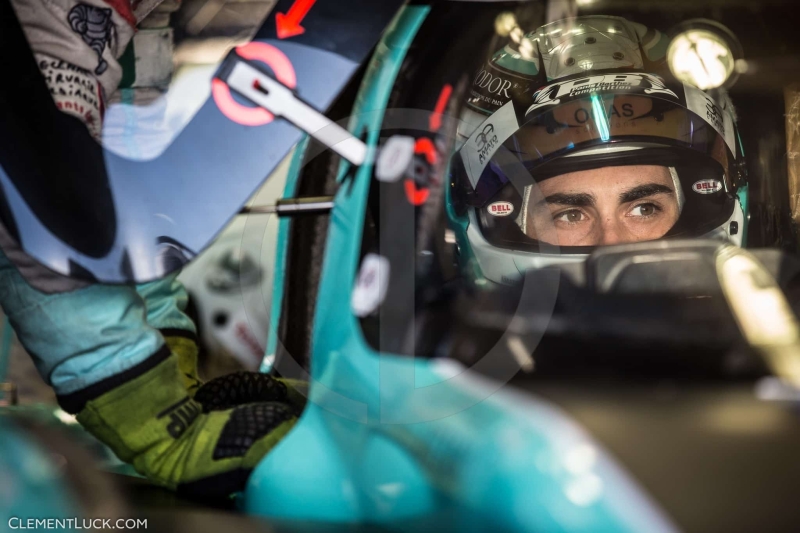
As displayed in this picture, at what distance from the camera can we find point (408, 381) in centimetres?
94

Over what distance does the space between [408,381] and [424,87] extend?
410 millimetres

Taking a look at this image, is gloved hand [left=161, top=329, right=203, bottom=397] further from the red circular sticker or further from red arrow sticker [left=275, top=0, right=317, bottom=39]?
red arrow sticker [left=275, top=0, right=317, bottom=39]

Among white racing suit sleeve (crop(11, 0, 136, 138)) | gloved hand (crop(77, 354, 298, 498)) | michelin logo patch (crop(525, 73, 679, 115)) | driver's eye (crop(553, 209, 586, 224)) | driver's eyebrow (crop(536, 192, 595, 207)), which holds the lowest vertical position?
gloved hand (crop(77, 354, 298, 498))

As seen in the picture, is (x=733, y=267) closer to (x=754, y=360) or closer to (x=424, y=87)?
(x=754, y=360)

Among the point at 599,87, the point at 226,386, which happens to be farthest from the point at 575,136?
the point at 226,386

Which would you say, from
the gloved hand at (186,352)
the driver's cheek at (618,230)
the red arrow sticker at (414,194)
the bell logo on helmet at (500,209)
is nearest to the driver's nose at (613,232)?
the driver's cheek at (618,230)

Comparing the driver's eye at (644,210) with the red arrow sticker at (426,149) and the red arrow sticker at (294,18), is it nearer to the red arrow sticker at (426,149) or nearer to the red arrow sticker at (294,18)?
the red arrow sticker at (426,149)

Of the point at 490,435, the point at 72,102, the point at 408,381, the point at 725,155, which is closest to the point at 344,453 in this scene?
the point at 408,381

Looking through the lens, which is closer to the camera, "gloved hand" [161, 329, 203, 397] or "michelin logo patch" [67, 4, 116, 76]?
"michelin logo patch" [67, 4, 116, 76]

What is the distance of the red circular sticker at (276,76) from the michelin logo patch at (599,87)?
36 centimetres

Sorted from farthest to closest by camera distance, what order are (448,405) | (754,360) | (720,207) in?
(720,207) → (448,405) → (754,360)

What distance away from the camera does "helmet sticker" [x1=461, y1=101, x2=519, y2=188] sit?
1.10m

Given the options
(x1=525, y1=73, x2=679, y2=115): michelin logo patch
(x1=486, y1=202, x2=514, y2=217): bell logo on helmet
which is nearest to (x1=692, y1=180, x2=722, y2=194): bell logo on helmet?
(x1=525, y1=73, x2=679, y2=115): michelin logo patch

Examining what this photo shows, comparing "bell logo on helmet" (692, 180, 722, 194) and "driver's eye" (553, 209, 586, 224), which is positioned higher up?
"bell logo on helmet" (692, 180, 722, 194)
